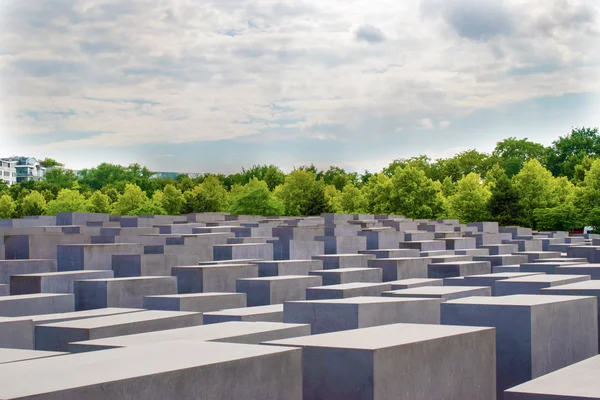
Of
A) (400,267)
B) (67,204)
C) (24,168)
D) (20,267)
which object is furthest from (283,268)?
(24,168)

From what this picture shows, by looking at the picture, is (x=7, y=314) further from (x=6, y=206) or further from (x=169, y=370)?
(x=6, y=206)

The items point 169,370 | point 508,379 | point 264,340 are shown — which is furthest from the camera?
point 508,379

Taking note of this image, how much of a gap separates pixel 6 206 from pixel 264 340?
62.4 metres

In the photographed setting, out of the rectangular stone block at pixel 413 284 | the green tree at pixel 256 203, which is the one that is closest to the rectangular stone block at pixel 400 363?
the rectangular stone block at pixel 413 284

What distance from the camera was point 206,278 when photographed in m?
17.1

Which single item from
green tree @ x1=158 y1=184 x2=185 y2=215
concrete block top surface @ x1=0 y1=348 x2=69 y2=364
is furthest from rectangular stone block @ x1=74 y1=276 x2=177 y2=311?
green tree @ x1=158 y1=184 x2=185 y2=215

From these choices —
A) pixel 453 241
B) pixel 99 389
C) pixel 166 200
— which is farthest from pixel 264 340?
pixel 166 200

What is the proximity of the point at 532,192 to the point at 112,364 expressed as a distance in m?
54.4

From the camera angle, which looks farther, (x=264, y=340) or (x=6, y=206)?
A: (x=6, y=206)

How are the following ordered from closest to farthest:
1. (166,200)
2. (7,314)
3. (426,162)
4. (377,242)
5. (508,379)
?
(508,379), (7,314), (377,242), (166,200), (426,162)

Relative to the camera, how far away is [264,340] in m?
8.58

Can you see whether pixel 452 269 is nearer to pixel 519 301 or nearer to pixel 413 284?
pixel 413 284

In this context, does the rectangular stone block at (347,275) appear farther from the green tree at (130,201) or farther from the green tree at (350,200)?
the green tree at (350,200)

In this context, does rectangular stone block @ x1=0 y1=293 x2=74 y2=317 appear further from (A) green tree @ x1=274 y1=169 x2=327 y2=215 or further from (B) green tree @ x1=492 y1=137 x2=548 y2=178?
(B) green tree @ x1=492 y1=137 x2=548 y2=178
